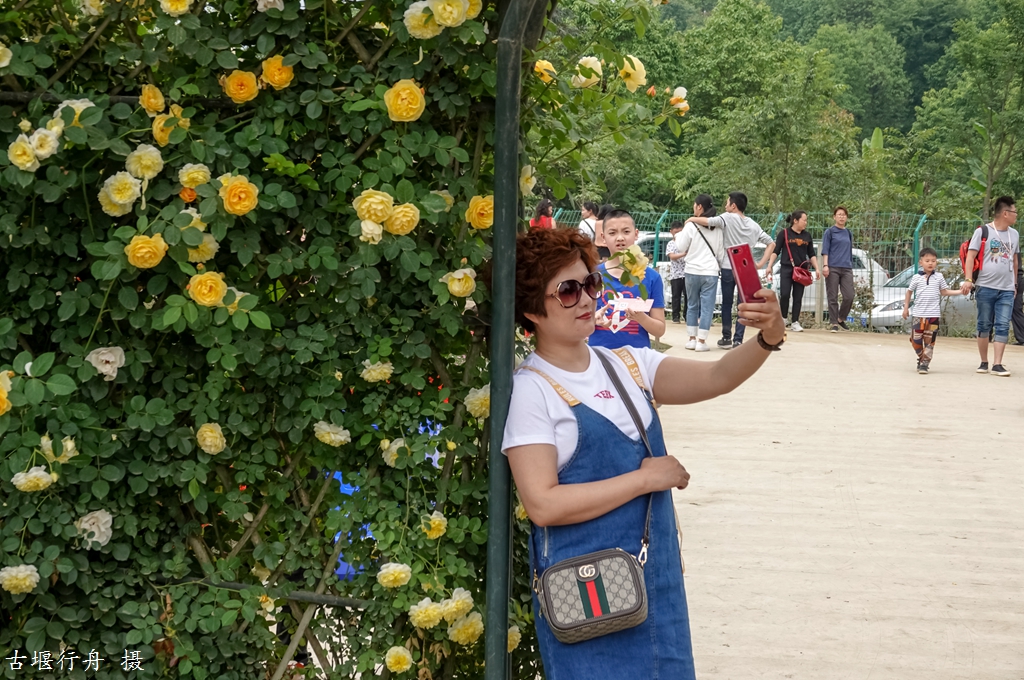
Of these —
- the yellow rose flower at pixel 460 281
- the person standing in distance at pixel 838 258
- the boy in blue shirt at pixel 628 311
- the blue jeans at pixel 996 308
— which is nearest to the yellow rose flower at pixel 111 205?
the yellow rose flower at pixel 460 281

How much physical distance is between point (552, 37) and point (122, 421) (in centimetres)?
152

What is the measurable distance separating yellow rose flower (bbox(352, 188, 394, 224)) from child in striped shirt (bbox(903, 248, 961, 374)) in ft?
36.3

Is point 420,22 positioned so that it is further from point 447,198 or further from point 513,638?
point 513,638

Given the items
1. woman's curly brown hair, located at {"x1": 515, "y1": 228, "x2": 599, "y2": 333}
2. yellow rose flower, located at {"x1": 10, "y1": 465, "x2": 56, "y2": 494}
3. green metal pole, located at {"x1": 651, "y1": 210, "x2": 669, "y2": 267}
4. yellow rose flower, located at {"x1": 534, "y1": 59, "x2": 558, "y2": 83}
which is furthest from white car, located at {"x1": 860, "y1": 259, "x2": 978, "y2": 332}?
yellow rose flower, located at {"x1": 10, "y1": 465, "x2": 56, "y2": 494}

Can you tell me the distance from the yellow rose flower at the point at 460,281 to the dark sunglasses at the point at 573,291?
0.66 ft

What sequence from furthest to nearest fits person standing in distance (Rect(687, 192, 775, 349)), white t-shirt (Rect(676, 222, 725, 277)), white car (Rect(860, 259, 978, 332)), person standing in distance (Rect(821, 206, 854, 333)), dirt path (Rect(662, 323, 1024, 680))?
white car (Rect(860, 259, 978, 332)) → person standing in distance (Rect(821, 206, 854, 333)) → white t-shirt (Rect(676, 222, 725, 277)) → person standing in distance (Rect(687, 192, 775, 349)) → dirt path (Rect(662, 323, 1024, 680))

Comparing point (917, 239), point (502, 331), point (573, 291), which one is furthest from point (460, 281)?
point (917, 239)

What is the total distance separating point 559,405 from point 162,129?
3.76 ft

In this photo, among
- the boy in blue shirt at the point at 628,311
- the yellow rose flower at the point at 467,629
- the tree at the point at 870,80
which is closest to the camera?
the yellow rose flower at the point at 467,629

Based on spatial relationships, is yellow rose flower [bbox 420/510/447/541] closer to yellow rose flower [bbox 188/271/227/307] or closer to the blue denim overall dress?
the blue denim overall dress

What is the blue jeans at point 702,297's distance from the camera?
14578mm

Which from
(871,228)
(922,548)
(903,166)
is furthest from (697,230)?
(903,166)

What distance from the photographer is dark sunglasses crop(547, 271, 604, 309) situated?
8.91ft

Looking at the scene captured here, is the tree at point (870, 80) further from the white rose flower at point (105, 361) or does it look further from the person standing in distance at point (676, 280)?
the white rose flower at point (105, 361)
